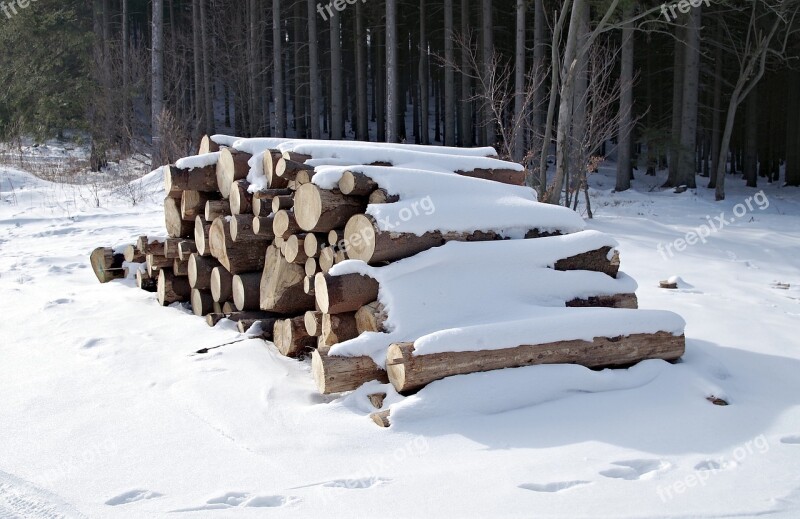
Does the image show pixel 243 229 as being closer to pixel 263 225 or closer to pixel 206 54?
pixel 263 225

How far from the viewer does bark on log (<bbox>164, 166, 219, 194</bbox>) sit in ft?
18.3

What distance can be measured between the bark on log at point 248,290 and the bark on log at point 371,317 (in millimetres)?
1520

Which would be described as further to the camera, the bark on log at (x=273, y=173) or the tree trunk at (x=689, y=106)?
the tree trunk at (x=689, y=106)

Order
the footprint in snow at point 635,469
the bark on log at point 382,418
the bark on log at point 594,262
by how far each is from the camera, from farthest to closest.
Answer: the bark on log at point 594,262 < the bark on log at point 382,418 < the footprint in snow at point 635,469

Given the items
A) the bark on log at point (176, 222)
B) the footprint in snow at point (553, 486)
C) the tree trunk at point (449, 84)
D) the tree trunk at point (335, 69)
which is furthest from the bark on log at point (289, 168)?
the tree trunk at point (335, 69)

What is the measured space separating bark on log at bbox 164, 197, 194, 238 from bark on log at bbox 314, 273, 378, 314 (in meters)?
2.53

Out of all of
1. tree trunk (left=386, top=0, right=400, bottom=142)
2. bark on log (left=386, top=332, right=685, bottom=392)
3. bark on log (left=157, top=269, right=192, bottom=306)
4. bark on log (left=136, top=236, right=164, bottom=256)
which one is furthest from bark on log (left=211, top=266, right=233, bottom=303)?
tree trunk (left=386, top=0, right=400, bottom=142)

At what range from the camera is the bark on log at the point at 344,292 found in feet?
12.9

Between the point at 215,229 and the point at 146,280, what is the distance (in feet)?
5.56

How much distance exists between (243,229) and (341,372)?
192cm

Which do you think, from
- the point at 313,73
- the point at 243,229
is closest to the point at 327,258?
the point at 243,229

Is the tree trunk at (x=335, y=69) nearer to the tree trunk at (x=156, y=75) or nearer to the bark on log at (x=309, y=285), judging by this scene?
the tree trunk at (x=156, y=75)

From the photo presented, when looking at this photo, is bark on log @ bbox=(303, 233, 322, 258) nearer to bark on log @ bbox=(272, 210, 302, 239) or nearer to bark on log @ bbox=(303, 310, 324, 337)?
bark on log @ bbox=(272, 210, 302, 239)

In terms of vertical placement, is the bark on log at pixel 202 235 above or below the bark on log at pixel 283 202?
below
